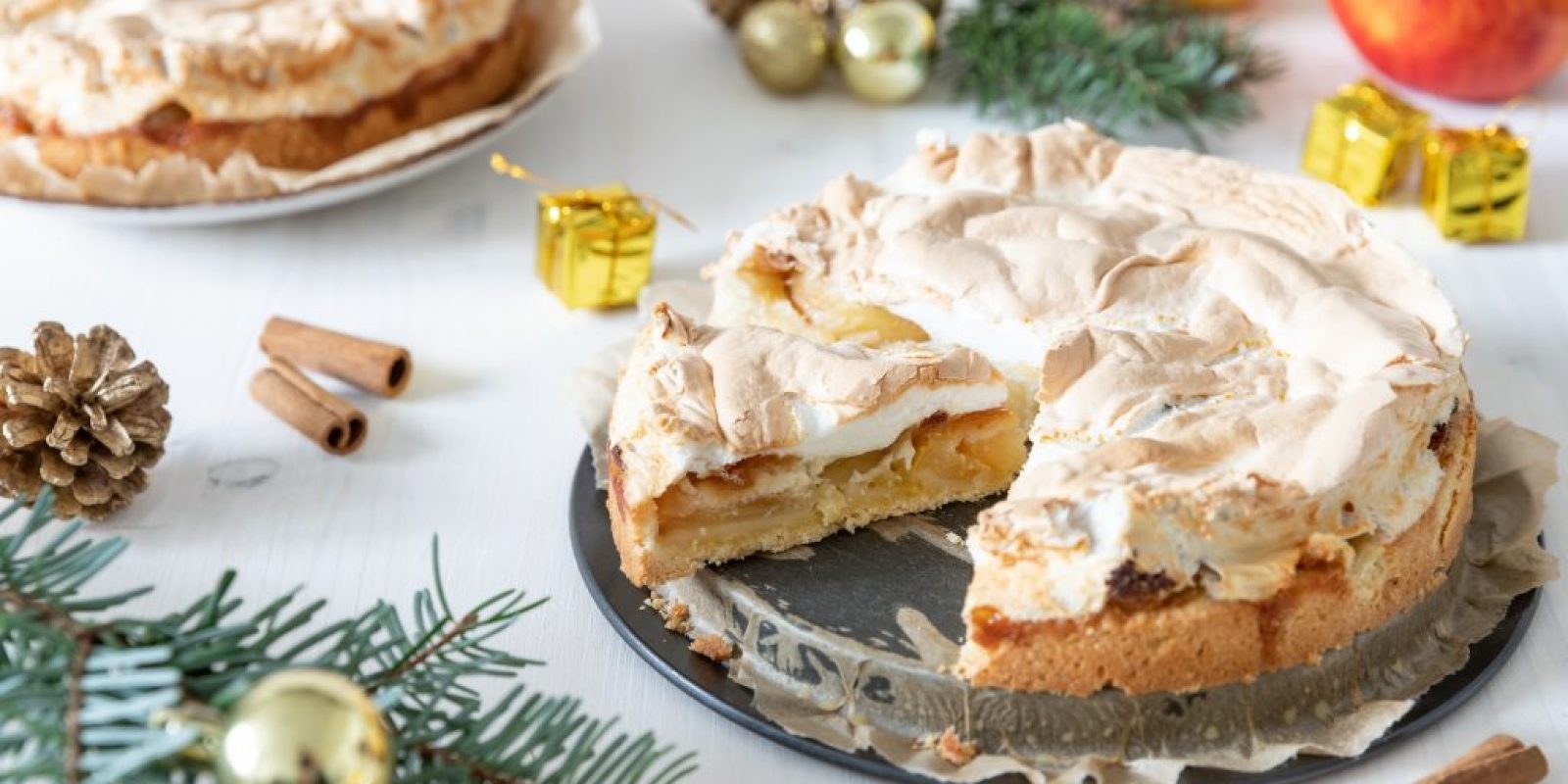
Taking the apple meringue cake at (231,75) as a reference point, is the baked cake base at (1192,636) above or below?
below

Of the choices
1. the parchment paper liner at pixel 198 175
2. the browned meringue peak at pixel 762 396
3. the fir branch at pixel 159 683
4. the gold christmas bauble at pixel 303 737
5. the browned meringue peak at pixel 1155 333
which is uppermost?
the gold christmas bauble at pixel 303 737

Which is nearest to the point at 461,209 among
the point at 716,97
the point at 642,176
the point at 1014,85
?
the point at 642,176

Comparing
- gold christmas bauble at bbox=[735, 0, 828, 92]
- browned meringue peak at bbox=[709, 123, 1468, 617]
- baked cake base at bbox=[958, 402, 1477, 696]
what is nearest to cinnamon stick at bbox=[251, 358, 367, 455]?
browned meringue peak at bbox=[709, 123, 1468, 617]

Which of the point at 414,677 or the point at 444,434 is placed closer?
the point at 414,677

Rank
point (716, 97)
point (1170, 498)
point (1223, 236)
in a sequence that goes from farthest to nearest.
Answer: point (716, 97) < point (1223, 236) < point (1170, 498)

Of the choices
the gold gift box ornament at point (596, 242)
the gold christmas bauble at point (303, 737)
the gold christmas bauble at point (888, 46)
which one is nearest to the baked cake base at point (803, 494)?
the gold gift box ornament at point (596, 242)

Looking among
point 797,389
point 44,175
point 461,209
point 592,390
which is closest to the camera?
point 797,389

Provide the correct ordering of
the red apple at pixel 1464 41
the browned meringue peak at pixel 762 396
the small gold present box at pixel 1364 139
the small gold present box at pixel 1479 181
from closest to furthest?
the browned meringue peak at pixel 762 396
the small gold present box at pixel 1479 181
the small gold present box at pixel 1364 139
the red apple at pixel 1464 41

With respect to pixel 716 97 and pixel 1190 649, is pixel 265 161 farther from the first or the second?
pixel 1190 649

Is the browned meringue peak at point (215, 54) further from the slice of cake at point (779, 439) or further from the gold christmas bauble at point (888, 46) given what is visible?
the slice of cake at point (779, 439)
